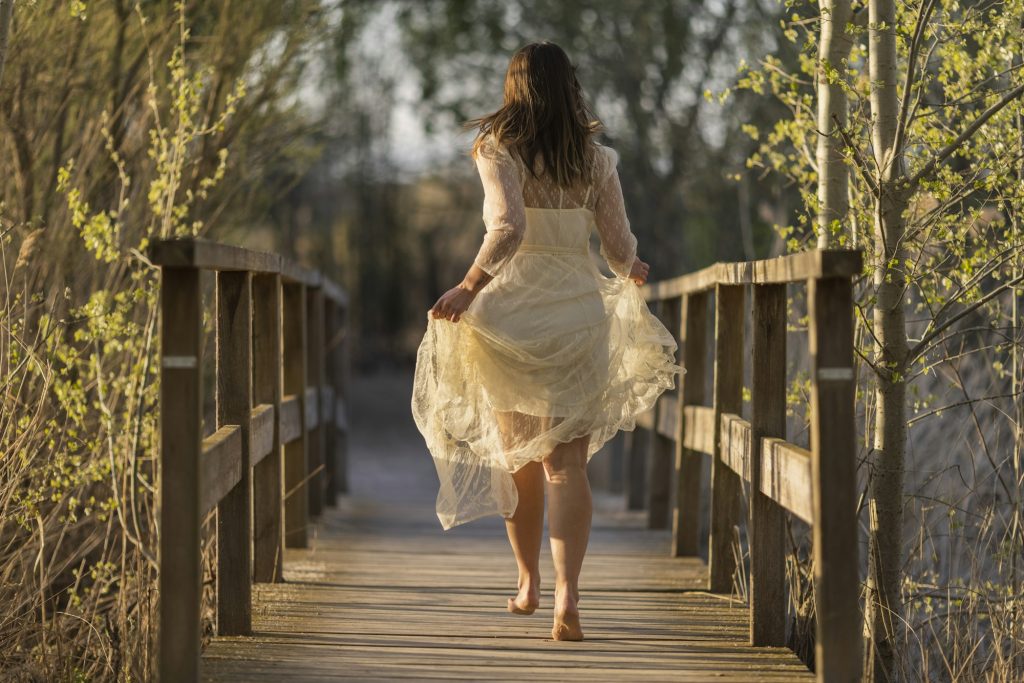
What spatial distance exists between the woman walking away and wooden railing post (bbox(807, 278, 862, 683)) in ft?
2.95

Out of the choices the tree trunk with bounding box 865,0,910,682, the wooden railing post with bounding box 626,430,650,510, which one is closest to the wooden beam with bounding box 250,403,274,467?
the tree trunk with bounding box 865,0,910,682

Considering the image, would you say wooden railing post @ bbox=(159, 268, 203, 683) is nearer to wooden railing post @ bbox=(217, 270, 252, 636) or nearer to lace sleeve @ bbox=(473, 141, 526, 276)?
wooden railing post @ bbox=(217, 270, 252, 636)

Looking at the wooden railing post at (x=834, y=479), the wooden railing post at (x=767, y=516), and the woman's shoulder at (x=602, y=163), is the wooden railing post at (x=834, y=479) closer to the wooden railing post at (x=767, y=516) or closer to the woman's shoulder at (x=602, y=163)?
the wooden railing post at (x=767, y=516)

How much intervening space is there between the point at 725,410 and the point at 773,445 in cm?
107

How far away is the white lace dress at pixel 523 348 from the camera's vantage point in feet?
11.9

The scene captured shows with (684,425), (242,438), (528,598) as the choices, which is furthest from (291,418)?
(528,598)

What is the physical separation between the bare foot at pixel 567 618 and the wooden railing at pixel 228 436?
0.84m

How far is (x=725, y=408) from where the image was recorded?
4488 millimetres

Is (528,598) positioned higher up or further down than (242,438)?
further down

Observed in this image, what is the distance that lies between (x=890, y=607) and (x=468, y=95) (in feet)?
36.5

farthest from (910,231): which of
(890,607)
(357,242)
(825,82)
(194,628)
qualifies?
(357,242)

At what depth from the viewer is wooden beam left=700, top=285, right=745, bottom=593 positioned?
442 centimetres

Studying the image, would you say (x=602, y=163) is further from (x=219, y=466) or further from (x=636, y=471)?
(x=636, y=471)

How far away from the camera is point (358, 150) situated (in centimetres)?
1905
